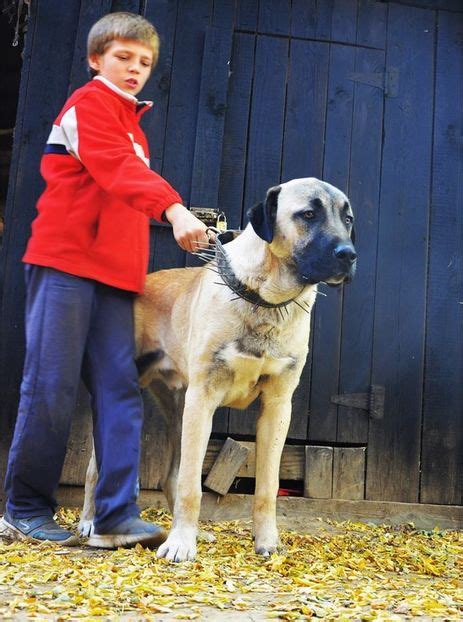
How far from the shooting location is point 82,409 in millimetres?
4398

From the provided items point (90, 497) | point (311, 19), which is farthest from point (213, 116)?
point (90, 497)

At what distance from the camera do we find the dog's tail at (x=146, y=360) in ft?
12.8

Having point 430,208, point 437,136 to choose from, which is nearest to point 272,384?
point 430,208

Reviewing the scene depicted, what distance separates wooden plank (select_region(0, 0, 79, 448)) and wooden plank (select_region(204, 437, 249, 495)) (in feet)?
3.78

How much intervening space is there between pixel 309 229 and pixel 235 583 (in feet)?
4.66

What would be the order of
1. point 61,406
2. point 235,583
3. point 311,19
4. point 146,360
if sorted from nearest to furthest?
1. point 235,583
2. point 61,406
3. point 146,360
4. point 311,19

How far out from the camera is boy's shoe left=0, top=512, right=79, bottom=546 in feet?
11.0

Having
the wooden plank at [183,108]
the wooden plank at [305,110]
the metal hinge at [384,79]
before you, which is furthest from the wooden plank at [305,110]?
the wooden plank at [183,108]

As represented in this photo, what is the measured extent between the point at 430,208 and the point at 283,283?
5.94ft

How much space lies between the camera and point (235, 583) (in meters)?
2.73

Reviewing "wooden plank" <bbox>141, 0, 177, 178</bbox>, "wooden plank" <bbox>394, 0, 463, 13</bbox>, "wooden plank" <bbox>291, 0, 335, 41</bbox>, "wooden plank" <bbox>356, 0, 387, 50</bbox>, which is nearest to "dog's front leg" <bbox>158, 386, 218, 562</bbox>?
"wooden plank" <bbox>141, 0, 177, 178</bbox>

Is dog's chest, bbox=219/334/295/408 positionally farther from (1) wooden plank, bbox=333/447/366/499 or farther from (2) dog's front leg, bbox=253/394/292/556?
(1) wooden plank, bbox=333/447/366/499

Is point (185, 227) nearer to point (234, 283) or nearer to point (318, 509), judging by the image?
point (234, 283)

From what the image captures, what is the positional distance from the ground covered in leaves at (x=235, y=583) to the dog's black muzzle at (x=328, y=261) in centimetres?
114
